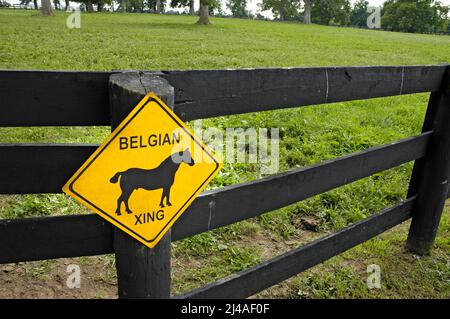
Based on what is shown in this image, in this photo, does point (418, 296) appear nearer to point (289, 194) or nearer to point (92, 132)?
point (289, 194)

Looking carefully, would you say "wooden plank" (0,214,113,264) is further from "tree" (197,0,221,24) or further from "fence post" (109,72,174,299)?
"tree" (197,0,221,24)

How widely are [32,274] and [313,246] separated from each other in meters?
1.97

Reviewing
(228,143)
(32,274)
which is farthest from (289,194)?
(228,143)

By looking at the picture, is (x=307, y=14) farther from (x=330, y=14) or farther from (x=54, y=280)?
(x=54, y=280)

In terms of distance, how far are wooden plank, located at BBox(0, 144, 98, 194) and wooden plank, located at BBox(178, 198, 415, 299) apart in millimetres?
859

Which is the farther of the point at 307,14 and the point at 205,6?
the point at 307,14

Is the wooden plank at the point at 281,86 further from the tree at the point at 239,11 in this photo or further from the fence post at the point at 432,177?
the tree at the point at 239,11

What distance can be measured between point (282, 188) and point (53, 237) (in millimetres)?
1228

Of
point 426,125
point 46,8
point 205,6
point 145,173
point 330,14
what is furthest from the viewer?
point 330,14

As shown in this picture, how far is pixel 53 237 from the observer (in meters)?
1.58

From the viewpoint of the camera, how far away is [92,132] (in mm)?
5055

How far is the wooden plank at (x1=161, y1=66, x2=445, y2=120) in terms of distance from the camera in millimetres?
1623

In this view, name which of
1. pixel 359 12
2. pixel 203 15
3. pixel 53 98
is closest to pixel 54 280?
pixel 53 98

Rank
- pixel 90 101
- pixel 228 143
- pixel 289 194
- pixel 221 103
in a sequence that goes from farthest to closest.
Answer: pixel 228 143 < pixel 289 194 < pixel 221 103 < pixel 90 101
